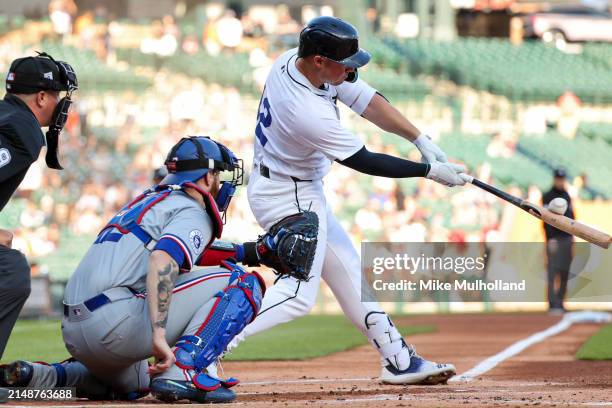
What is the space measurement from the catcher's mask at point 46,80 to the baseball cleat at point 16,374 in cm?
89

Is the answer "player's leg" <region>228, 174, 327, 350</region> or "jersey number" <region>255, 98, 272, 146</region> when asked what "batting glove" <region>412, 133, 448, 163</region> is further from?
"jersey number" <region>255, 98, 272, 146</region>

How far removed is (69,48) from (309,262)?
59.7 feet

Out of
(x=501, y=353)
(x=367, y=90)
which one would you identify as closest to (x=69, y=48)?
(x=501, y=353)

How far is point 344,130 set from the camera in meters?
5.63

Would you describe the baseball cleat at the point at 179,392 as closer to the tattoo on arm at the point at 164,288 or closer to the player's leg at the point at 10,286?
the tattoo on arm at the point at 164,288

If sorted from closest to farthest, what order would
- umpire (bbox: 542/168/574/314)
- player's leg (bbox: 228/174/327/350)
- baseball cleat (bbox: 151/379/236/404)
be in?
1. baseball cleat (bbox: 151/379/236/404)
2. player's leg (bbox: 228/174/327/350)
3. umpire (bbox: 542/168/574/314)

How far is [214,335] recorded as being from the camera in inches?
189

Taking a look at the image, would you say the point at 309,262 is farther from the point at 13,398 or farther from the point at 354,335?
the point at 354,335

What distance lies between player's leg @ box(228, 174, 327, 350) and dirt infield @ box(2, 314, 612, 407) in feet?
1.34

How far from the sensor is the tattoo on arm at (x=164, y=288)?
177 inches

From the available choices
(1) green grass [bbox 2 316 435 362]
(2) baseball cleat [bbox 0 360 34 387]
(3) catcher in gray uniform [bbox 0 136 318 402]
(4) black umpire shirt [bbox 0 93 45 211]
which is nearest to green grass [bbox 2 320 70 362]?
(1) green grass [bbox 2 316 435 362]

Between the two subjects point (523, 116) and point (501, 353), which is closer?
point (501, 353)

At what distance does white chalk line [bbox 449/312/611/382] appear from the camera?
720cm

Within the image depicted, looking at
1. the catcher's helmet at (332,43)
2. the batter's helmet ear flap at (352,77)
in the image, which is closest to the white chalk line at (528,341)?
the batter's helmet ear flap at (352,77)
